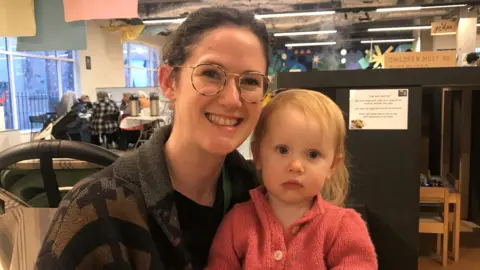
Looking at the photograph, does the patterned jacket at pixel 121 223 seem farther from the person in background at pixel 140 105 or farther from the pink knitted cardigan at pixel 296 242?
the person in background at pixel 140 105

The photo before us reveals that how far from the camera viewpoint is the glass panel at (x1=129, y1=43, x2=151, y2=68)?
13988mm

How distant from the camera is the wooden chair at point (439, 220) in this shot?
253cm

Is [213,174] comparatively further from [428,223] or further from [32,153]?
[428,223]

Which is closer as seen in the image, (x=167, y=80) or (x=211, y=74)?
(x=211, y=74)

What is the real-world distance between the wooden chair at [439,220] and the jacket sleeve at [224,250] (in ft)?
5.58

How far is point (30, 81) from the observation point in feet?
34.4

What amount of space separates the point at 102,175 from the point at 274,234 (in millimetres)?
429

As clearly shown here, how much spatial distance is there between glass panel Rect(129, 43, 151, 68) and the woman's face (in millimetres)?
13446

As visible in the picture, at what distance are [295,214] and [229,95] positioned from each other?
1.14 feet

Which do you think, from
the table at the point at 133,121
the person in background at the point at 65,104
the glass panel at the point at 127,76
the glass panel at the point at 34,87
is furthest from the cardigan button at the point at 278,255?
the glass panel at the point at 127,76

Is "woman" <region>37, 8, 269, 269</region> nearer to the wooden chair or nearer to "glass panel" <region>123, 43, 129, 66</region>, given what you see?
the wooden chair

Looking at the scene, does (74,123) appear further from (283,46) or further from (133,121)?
(283,46)

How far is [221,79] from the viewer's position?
0.99 m

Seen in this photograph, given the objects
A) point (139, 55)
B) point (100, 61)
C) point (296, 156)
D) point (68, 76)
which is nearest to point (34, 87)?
point (68, 76)
